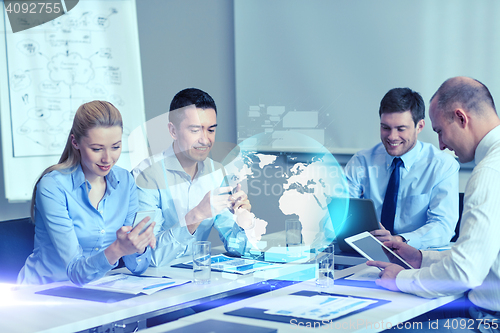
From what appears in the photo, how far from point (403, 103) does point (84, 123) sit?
1.61 meters

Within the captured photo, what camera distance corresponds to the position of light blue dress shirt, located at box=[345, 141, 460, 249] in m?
2.36

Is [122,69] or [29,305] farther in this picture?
[122,69]

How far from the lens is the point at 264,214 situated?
3.99 metres

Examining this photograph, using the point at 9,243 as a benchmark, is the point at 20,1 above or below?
above

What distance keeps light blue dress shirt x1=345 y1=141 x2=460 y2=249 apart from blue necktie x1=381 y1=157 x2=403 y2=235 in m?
0.03

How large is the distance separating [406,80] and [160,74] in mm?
2112

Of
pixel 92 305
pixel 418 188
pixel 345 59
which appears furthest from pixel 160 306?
pixel 345 59

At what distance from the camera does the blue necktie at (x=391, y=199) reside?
2.55 metres

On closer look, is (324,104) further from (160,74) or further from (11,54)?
(11,54)

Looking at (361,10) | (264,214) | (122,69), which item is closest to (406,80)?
(361,10)

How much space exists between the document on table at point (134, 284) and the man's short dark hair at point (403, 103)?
4.96 feet

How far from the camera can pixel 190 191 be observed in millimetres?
2406

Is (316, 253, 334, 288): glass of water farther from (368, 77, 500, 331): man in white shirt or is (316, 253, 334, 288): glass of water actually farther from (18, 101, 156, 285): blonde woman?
(18, 101, 156, 285): blonde woman

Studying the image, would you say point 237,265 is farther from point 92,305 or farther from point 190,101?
point 190,101
